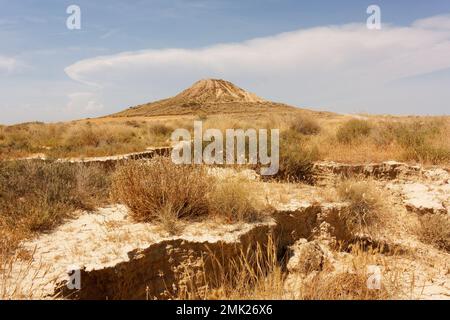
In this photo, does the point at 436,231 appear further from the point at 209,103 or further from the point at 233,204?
the point at 209,103

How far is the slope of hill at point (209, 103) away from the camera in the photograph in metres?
46.5

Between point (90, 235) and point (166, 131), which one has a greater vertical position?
point (166, 131)

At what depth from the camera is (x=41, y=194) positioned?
5.05 metres

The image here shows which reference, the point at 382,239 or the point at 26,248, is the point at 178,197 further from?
the point at 382,239

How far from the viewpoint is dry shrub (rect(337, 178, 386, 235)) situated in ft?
18.2

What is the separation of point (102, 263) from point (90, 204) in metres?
1.97

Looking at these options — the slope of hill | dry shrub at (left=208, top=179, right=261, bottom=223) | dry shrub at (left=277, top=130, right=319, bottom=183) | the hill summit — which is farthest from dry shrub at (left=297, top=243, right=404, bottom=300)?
the hill summit

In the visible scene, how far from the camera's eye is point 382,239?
5.39 metres

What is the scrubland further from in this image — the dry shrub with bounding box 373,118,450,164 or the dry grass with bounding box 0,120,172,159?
the dry grass with bounding box 0,120,172,159

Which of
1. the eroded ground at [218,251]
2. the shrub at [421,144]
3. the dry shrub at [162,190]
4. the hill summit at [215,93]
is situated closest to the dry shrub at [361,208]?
the eroded ground at [218,251]

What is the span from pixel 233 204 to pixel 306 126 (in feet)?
29.4

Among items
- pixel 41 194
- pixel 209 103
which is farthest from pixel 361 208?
pixel 209 103

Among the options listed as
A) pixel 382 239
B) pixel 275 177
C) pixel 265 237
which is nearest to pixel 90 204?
pixel 265 237
